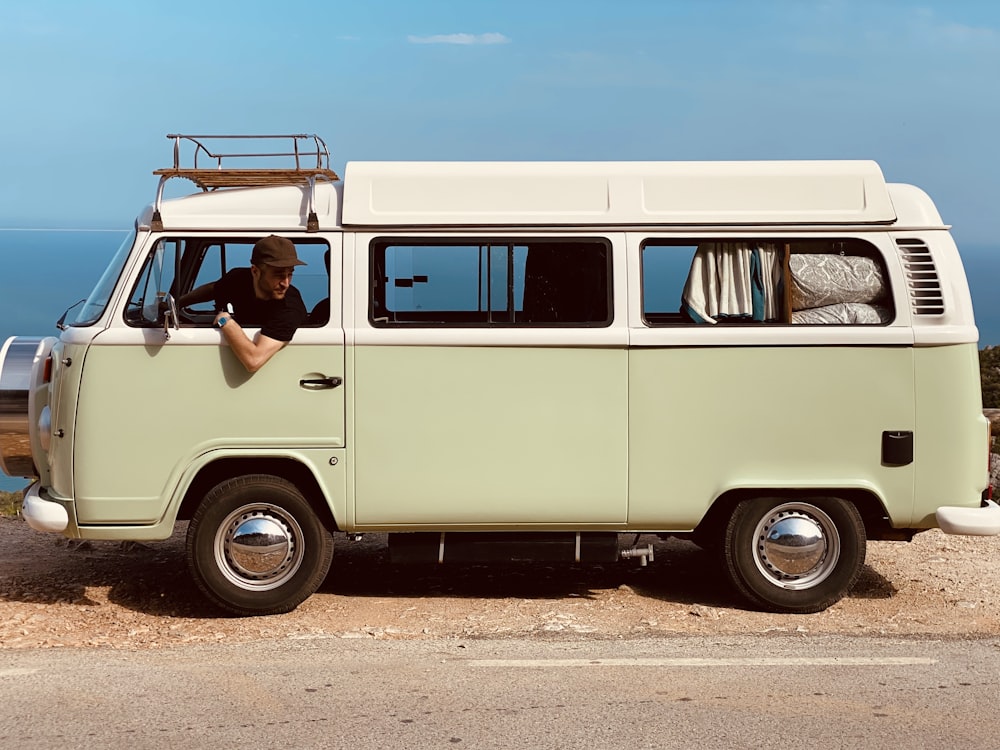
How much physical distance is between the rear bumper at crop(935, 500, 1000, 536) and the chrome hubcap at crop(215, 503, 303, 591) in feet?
12.0

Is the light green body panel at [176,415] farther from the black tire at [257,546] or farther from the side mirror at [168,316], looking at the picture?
the black tire at [257,546]

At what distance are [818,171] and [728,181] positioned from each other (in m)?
0.52

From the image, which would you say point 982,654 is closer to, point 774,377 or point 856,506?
point 856,506

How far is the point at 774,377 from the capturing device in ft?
24.1

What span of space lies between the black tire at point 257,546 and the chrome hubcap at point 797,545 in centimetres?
254

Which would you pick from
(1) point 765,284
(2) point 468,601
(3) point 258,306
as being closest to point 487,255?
(3) point 258,306

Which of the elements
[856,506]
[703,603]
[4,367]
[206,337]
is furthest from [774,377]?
[4,367]

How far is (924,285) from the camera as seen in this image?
7.38m

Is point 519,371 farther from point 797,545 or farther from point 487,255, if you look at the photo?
point 797,545

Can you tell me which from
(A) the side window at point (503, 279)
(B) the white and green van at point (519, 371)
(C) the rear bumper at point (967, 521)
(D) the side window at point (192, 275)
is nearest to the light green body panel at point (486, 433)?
(B) the white and green van at point (519, 371)

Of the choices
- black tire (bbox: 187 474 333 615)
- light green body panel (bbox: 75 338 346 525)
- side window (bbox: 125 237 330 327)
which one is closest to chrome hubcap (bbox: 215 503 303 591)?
black tire (bbox: 187 474 333 615)

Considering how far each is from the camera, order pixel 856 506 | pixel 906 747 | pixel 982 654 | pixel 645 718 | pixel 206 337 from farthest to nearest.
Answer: pixel 856 506 < pixel 206 337 < pixel 982 654 < pixel 645 718 < pixel 906 747

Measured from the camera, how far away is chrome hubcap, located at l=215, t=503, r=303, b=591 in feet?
24.1

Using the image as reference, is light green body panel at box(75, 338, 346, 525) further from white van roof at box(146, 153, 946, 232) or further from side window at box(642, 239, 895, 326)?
side window at box(642, 239, 895, 326)
